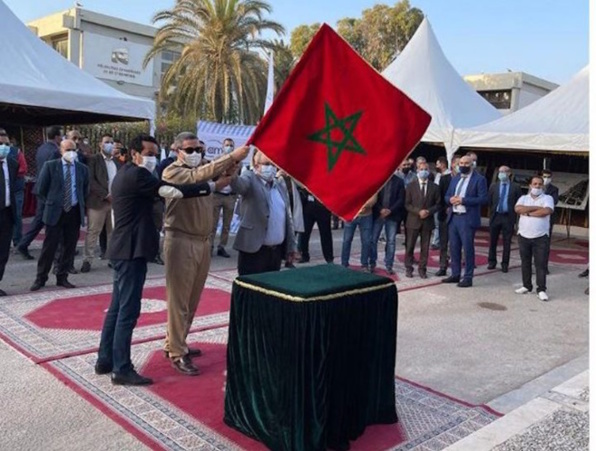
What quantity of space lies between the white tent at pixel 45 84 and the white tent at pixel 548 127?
7715 millimetres

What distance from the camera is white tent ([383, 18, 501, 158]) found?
1610 cm

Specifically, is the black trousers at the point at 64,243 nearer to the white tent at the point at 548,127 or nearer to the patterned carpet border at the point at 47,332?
the patterned carpet border at the point at 47,332

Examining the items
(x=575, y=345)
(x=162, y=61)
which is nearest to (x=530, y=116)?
(x=575, y=345)

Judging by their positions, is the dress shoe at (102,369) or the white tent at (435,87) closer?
the dress shoe at (102,369)

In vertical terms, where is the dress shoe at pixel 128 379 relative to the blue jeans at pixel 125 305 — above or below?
below

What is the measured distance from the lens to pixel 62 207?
25.0 ft

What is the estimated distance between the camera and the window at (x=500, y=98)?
140 ft

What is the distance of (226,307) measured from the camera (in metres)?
7.10

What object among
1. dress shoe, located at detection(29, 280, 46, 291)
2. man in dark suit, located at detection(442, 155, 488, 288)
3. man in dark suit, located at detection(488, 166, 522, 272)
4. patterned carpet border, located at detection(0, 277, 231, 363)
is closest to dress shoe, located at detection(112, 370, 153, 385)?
patterned carpet border, located at detection(0, 277, 231, 363)

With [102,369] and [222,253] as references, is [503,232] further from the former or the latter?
[102,369]

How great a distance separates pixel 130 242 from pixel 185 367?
1.15m

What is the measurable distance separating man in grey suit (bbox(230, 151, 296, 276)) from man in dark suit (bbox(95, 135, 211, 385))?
0.96 metres

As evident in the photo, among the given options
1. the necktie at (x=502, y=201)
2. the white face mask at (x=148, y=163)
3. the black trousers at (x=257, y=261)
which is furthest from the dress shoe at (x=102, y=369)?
the necktie at (x=502, y=201)

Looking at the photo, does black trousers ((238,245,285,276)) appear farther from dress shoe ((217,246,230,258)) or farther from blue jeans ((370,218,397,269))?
dress shoe ((217,246,230,258))
